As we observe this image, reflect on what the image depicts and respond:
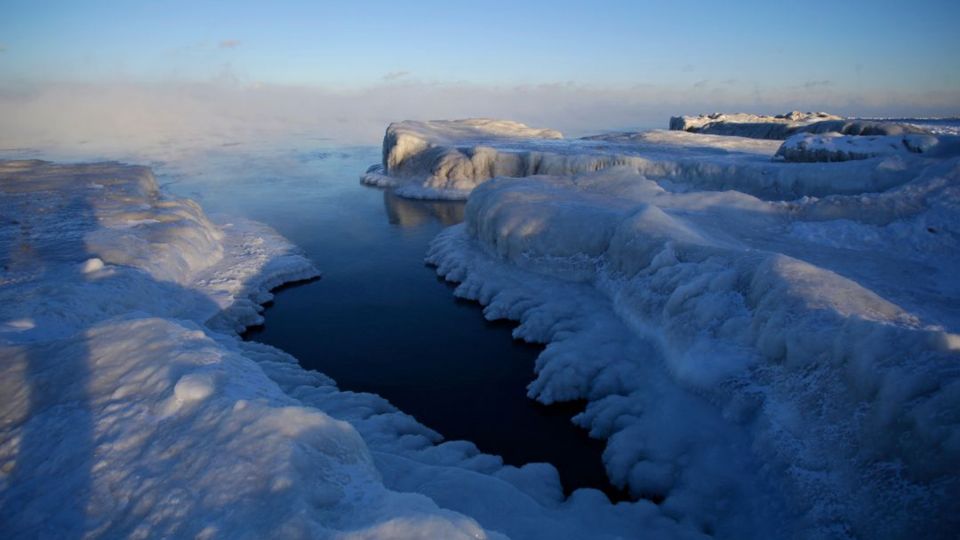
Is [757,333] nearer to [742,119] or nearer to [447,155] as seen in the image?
[447,155]

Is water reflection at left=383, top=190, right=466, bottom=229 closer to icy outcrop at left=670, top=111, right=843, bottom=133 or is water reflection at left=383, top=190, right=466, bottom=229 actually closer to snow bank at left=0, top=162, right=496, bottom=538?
snow bank at left=0, top=162, right=496, bottom=538

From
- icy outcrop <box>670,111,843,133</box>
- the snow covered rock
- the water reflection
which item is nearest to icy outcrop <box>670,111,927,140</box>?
icy outcrop <box>670,111,843,133</box>

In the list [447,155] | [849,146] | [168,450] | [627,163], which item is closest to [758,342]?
[168,450]

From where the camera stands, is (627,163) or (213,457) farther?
(627,163)

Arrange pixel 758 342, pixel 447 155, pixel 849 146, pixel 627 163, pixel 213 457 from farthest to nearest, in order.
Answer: pixel 447 155, pixel 627 163, pixel 849 146, pixel 758 342, pixel 213 457

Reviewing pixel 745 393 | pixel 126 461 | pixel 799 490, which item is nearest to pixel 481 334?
pixel 745 393

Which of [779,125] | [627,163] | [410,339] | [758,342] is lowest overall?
[410,339]

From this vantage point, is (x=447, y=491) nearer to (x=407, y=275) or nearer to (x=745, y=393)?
(x=745, y=393)
